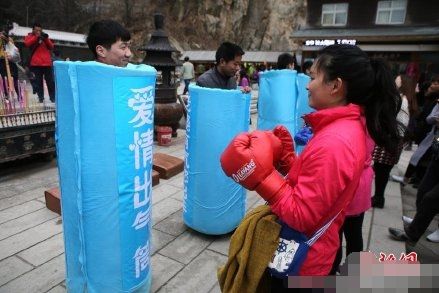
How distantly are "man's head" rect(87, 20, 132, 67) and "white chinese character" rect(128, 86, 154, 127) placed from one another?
0.45 meters

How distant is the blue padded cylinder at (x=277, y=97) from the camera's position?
4.04 m

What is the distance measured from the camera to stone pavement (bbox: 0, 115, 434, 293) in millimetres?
2393

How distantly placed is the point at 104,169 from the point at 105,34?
98 cm

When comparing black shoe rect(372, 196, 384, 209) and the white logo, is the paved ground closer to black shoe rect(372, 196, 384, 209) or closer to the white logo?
black shoe rect(372, 196, 384, 209)

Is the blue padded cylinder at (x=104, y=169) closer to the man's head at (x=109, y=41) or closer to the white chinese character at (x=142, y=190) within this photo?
the white chinese character at (x=142, y=190)

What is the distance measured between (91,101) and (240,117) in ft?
4.81

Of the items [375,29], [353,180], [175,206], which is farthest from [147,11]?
[353,180]

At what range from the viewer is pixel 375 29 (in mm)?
18578

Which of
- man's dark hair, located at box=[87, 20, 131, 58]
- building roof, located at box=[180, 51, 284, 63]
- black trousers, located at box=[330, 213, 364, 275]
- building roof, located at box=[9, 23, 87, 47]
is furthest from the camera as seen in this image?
building roof, located at box=[180, 51, 284, 63]

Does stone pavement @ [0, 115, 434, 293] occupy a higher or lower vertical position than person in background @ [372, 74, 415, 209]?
lower

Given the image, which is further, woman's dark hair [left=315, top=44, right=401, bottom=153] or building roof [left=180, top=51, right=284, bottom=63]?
building roof [left=180, top=51, right=284, bottom=63]

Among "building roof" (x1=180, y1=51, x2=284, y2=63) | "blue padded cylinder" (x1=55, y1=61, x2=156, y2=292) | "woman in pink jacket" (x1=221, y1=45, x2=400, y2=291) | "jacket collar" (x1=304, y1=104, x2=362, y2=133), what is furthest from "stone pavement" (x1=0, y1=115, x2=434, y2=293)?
"building roof" (x1=180, y1=51, x2=284, y2=63)

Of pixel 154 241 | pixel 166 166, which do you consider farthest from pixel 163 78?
pixel 154 241

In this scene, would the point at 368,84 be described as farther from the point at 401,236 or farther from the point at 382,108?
the point at 401,236
